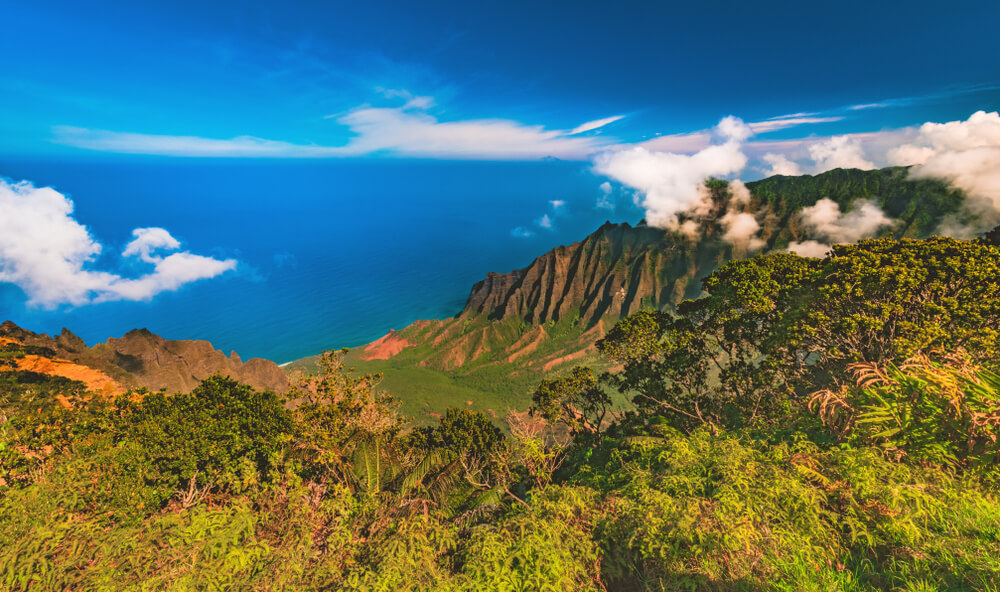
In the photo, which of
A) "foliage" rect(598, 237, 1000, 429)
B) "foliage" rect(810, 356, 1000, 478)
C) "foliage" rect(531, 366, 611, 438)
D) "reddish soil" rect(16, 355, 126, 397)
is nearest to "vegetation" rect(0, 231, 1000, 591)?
"foliage" rect(810, 356, 1000, 478)

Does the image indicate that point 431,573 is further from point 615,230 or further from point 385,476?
point 615,230

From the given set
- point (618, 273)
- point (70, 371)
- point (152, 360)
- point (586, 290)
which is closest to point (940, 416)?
point (70, 371)

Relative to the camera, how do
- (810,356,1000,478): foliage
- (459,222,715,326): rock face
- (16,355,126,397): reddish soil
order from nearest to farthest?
(810,356,1000,478): foliage < (16,355,126,397): reddish soil < (459,222,715,326): rock face

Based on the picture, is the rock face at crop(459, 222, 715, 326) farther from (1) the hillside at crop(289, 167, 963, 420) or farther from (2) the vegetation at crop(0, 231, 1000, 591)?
(2) the vegetation at crop(0, 231, 1000, 591)

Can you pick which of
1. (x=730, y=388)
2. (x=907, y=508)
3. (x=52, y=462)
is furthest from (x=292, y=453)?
(x=730, y=388)

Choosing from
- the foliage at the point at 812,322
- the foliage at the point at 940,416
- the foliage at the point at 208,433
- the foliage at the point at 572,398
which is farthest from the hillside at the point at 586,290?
the foliage at the point at 940,416

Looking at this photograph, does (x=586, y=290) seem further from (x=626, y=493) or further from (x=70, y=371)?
(x=626, y=493)

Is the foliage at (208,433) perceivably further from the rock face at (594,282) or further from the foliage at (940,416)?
the rock face at (594,282)
